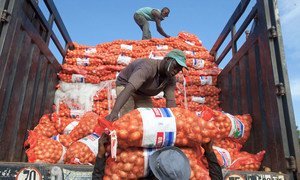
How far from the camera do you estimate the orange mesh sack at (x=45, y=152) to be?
271 centimetres

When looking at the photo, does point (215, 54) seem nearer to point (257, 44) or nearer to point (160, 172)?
point (257, 44)

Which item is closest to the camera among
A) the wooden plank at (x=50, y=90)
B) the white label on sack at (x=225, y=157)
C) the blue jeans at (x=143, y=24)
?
the white label on sack at (x=225, y=157)

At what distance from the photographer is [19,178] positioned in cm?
193

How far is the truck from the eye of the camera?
2.30 m

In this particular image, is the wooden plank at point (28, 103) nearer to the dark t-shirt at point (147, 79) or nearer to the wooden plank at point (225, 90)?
the dark t-shirt at point (147, 79)

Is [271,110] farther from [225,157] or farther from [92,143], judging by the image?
[92,143]

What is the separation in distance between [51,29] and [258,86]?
9.95 ft

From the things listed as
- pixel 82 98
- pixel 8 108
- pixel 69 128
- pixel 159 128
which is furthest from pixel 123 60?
pixel 159 128

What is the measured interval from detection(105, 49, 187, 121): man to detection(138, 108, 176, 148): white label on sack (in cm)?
48

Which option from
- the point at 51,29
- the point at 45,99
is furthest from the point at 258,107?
the point at 51,29

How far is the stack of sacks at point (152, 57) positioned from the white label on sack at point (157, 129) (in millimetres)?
2385

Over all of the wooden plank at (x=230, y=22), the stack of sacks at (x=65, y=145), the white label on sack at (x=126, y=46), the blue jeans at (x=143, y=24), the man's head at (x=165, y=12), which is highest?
the man's head at (x=165, y=12)

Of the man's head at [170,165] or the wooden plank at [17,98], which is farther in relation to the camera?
the wooden plank at [17,98]

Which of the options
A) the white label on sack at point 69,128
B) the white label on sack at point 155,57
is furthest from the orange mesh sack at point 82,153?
the white label on sack at point 155,57
